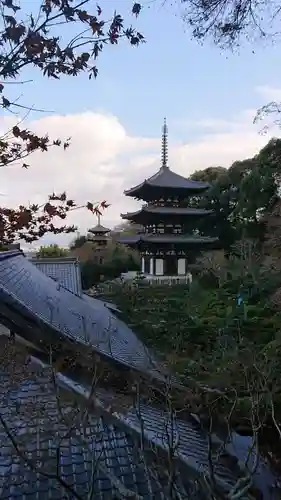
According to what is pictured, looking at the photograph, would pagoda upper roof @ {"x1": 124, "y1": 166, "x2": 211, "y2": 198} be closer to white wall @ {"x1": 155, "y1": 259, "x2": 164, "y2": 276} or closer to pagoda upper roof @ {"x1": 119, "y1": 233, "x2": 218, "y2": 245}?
pagoda upper roof @ {"x1": 119, "y1": 233, "x2": 218, "y2": 245}

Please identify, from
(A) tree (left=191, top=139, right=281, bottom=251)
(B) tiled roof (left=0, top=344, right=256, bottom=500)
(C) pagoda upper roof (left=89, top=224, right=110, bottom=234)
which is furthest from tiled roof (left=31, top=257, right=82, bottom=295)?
(C) pagoda upper roof (left=89, top=224, right=110, bottom=234)

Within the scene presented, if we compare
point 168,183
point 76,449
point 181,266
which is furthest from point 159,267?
point 76,449

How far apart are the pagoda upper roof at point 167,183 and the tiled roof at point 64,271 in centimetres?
962

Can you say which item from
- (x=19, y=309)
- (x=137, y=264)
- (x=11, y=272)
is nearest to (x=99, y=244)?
(x=137, y=264)

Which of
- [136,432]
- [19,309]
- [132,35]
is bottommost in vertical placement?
[136,432]

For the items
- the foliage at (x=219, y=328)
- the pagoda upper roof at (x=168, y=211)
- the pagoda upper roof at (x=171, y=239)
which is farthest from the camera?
the pagoda upper roof at (x=168, y=211)

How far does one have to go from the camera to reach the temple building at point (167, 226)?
18234mm

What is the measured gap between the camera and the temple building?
59.8 ft

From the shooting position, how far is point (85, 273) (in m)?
20.1

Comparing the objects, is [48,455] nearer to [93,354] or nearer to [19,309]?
[93,354]

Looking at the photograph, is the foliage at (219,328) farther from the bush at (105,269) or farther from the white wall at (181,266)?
the bush at (105,269)

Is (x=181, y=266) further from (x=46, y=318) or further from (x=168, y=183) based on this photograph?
(x=46, y=318)

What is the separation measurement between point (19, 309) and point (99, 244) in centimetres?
2160

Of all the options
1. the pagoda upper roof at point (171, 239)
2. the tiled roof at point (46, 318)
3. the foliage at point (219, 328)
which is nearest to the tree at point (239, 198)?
the pagoda upper roof at point (171, 239)
